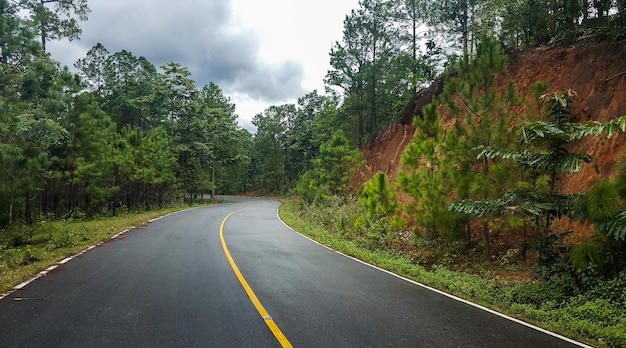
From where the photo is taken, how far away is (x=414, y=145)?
11453 mm

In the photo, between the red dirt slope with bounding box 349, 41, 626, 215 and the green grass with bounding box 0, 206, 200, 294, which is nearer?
the green grass with bounding box 0, 206, 200, 294

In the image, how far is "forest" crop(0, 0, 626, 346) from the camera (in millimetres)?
7211

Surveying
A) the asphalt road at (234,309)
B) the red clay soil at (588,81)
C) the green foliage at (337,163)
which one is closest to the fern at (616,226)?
the red clay soil at (588,81)

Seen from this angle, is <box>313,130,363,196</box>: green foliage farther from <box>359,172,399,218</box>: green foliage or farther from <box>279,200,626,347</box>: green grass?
<box>279,200,626,347</box>: green grass

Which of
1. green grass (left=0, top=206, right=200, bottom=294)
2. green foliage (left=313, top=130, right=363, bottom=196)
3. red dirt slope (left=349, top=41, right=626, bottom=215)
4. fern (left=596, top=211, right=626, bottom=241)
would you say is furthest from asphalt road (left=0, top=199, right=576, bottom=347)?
green foliage (left=313, top=130, right=363, bottom=196)

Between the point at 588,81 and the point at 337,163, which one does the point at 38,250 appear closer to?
the point at 337,163

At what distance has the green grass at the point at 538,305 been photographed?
5.28 metres

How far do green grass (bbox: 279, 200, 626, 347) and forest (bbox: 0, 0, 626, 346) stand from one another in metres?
0.08

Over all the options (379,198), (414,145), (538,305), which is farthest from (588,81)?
(538,305)

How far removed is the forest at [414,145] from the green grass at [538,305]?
8cm

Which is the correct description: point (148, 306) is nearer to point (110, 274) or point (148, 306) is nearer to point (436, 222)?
point (110, 274)

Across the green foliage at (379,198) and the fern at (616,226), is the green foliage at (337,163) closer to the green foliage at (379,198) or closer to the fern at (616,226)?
the green foliage at (379,198)

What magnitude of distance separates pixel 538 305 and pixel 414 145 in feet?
18.9

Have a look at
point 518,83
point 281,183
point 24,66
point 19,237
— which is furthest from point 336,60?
point 281,183
